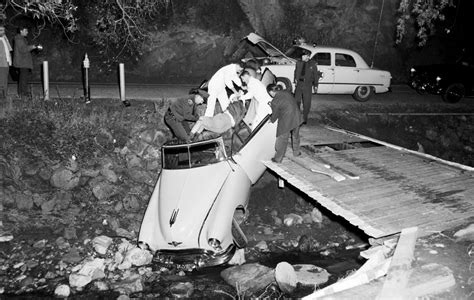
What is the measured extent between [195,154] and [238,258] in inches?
83.0

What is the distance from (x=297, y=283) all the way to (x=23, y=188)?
5.90 meters

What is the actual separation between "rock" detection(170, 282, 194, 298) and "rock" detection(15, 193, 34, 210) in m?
3.72

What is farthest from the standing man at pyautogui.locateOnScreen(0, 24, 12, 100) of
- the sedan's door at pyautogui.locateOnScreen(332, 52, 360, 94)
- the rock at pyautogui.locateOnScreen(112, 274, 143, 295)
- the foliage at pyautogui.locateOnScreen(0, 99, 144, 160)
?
the sedan's door at pyautogui.locateOnScreen(332, 52, 360, 94)

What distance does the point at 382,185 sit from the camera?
7.63 m

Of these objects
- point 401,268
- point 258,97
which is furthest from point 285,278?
point 258,97

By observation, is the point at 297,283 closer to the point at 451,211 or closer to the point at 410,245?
the point at 410,245

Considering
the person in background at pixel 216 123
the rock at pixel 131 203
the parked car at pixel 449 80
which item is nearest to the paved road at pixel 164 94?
the parked car at pixel 449 80

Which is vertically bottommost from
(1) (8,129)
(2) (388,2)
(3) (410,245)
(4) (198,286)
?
(4) (198,286)

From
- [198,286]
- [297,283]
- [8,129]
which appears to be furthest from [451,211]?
[8,129]

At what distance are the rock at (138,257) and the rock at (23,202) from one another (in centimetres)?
258

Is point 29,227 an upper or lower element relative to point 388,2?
lower

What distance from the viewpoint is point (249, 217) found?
9281 mm

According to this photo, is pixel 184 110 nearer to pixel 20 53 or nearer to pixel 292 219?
pixel 292 219

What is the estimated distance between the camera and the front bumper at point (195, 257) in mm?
6828
